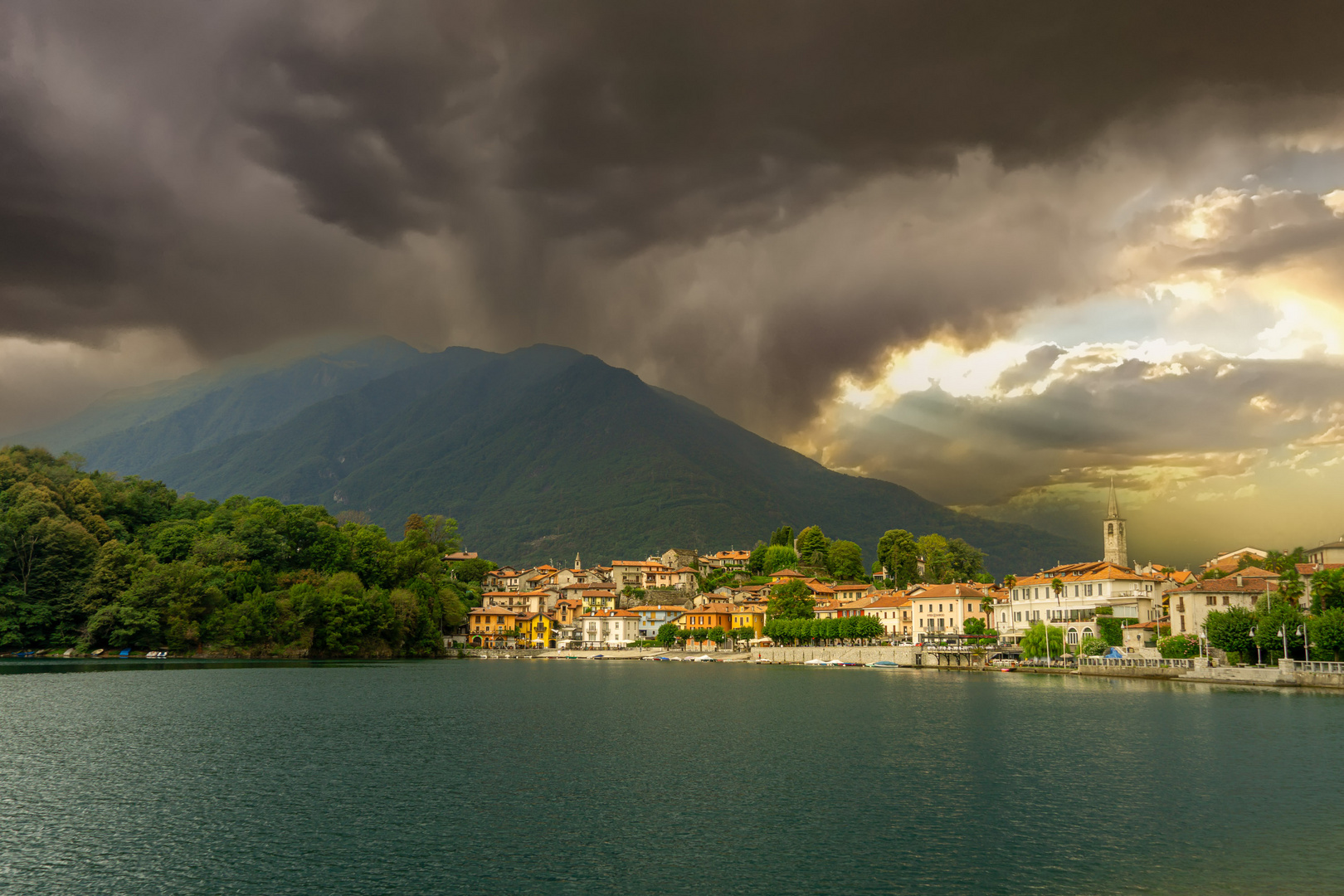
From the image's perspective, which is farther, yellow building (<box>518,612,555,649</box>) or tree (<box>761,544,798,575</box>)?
tree (<box>761,544,798,575</box>)

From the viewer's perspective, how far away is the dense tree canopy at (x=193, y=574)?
104625 millimetres

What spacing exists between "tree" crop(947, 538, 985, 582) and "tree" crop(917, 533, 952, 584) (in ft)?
2.22

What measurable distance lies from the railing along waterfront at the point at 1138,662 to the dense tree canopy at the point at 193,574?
89510 mm

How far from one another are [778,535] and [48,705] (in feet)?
482

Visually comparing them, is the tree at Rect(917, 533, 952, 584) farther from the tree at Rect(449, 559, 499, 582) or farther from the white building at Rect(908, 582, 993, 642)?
the tree at Rect(449, 559, 499, 582)

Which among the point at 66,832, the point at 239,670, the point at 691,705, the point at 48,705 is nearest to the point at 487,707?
the point at 691,705

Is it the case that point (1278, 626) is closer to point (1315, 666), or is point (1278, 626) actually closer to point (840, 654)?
point (1315, 666)

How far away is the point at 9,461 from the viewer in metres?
113

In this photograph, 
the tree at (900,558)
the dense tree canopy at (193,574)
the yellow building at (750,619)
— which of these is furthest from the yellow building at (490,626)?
the tree at (900,558)

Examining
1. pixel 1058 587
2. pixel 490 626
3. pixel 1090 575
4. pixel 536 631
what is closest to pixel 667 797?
pixel 1058 587

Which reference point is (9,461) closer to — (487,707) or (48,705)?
(48,705)

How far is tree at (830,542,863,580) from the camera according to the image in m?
166

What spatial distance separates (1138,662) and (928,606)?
3868cm

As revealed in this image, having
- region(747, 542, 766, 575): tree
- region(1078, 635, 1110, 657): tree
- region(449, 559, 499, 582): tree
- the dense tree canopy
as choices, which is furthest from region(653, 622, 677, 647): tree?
region(1078, 635, 1110, 657): tree
